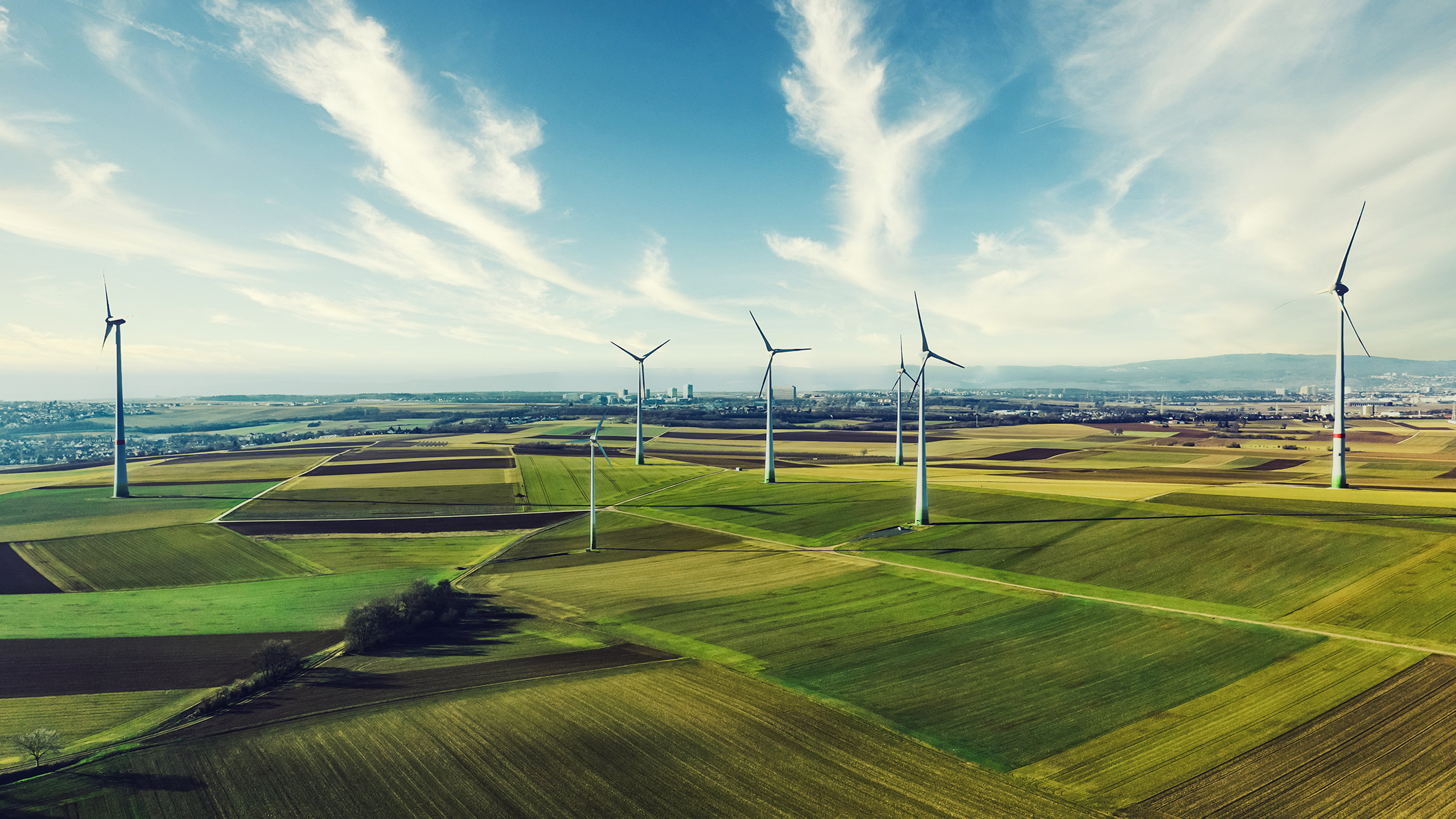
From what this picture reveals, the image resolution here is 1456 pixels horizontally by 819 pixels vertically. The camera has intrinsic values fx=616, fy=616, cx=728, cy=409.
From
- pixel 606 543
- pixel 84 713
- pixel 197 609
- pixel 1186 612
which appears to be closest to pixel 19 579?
pixel 197 609

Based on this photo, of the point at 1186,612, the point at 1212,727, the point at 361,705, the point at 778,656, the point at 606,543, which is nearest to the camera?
the point at 1212,727

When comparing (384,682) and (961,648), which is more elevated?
(961,648)

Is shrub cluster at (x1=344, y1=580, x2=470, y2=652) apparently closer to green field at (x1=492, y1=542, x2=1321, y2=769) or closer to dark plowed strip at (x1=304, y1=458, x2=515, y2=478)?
green field at (x1=492, y1=542, x2=1321, y2=769)

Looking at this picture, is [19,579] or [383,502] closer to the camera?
[19,579]

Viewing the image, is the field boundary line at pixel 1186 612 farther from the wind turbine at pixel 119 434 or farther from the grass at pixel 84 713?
the wind turbine at pixel 119 434

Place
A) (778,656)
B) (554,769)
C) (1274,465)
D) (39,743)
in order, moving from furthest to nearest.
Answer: (1274,465), (778,656), (39,743), (554,769)

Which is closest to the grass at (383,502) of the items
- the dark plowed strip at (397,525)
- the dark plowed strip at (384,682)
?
the dark plowed strip at (397,525)

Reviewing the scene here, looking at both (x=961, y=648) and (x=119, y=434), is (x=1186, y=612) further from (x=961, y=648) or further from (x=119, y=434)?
(x=119, y=434)
